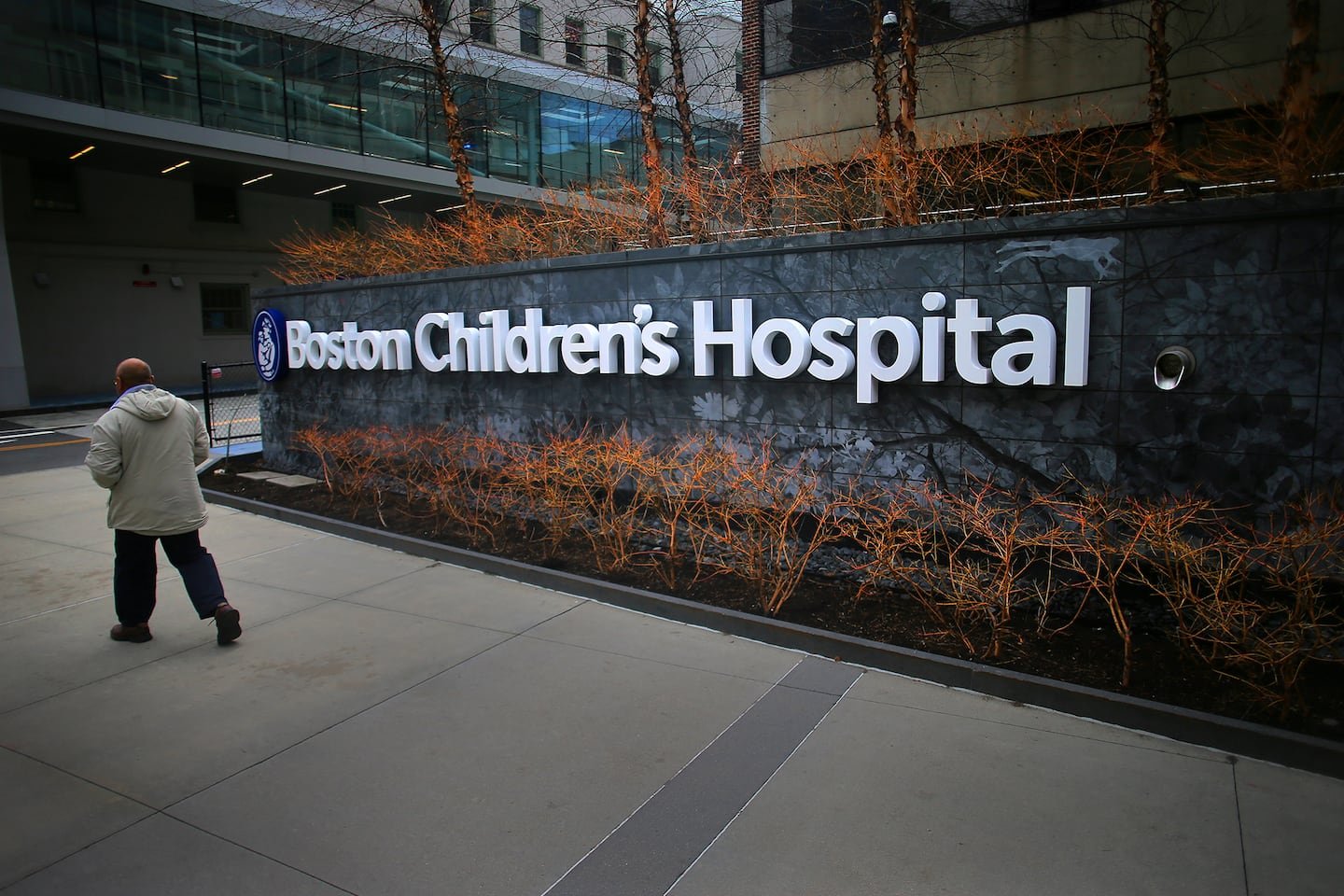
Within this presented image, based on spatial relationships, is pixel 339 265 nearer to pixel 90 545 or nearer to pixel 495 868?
pixel 90 545

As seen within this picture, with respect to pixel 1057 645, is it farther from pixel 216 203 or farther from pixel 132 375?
pixel 216 203

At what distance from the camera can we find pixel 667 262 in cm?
839

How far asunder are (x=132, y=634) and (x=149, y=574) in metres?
0.42

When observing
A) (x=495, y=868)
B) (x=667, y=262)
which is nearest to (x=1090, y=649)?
(x=495, y=868)

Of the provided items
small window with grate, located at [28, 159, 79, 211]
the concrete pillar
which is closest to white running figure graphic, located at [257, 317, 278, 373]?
the concrete pillar

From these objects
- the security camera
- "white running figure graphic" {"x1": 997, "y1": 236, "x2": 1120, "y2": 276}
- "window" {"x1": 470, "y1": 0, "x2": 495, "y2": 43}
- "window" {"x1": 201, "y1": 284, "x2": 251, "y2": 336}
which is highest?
"window" {"x1": 470, "y1": 0, "x2": 495, "y2": 43}

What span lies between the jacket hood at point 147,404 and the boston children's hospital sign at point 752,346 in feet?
13.3

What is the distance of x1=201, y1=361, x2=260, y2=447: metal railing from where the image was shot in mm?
14461

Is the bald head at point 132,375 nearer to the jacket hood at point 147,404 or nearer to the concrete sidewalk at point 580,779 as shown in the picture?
the jacket hood at point 147,404

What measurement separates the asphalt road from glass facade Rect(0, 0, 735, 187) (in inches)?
301

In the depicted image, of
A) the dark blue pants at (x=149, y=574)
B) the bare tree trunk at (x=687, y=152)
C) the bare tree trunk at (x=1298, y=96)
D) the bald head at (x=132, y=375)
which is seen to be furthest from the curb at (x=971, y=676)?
the bare tree trunk at (x=687, y=152)

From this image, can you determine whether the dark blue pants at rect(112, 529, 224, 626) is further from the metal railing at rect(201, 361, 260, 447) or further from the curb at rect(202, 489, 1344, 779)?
the metal railing at rect(201, 361, 260, 447)

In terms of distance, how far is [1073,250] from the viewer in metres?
6.22

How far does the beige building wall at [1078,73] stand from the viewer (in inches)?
490
